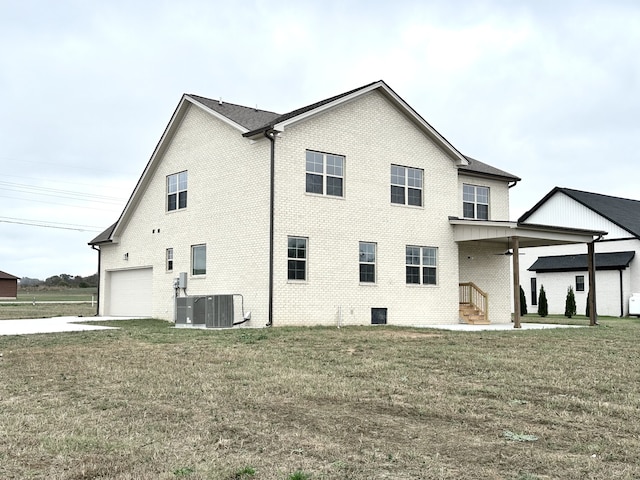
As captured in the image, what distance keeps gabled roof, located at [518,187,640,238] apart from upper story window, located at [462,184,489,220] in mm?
12592

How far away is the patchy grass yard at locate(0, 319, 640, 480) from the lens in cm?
495

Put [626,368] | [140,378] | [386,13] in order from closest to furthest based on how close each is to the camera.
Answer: [140,378], [626,368], [386,13]

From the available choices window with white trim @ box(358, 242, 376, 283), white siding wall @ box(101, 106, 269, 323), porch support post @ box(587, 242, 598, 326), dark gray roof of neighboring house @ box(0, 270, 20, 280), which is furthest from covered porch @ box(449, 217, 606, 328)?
dark gray roof of neighboring house @ box(0, 270, 20, 280)

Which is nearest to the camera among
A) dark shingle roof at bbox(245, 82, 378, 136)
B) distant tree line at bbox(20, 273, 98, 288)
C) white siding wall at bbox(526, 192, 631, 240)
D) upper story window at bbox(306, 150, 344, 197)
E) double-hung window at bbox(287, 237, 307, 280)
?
dark shingle roof at bbox(245, 82, 378, 136)

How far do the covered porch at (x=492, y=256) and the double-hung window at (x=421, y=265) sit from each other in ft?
4.39

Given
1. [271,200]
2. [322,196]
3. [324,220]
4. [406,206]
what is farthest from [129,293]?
[406,206]

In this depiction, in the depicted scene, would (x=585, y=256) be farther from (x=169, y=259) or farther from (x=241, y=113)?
(x=169, y=259)

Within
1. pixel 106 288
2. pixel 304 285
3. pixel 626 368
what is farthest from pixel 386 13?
pixel 106 288

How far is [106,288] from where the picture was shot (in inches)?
1137

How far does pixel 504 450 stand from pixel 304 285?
14.5 metres

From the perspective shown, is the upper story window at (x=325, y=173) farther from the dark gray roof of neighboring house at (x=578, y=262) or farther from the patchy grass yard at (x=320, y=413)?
the dark gray roof of neighboring house at (x=578, y=262)

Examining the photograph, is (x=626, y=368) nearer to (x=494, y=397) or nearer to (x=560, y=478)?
(x=494, y=397)

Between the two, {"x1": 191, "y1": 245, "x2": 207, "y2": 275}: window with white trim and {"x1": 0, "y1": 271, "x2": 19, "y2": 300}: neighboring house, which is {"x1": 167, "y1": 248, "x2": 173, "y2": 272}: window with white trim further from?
{"x1": 0, "y1": 271, "x2": 19, "y2": 300}: neighboring house

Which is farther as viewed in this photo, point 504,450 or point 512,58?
point 512,58
